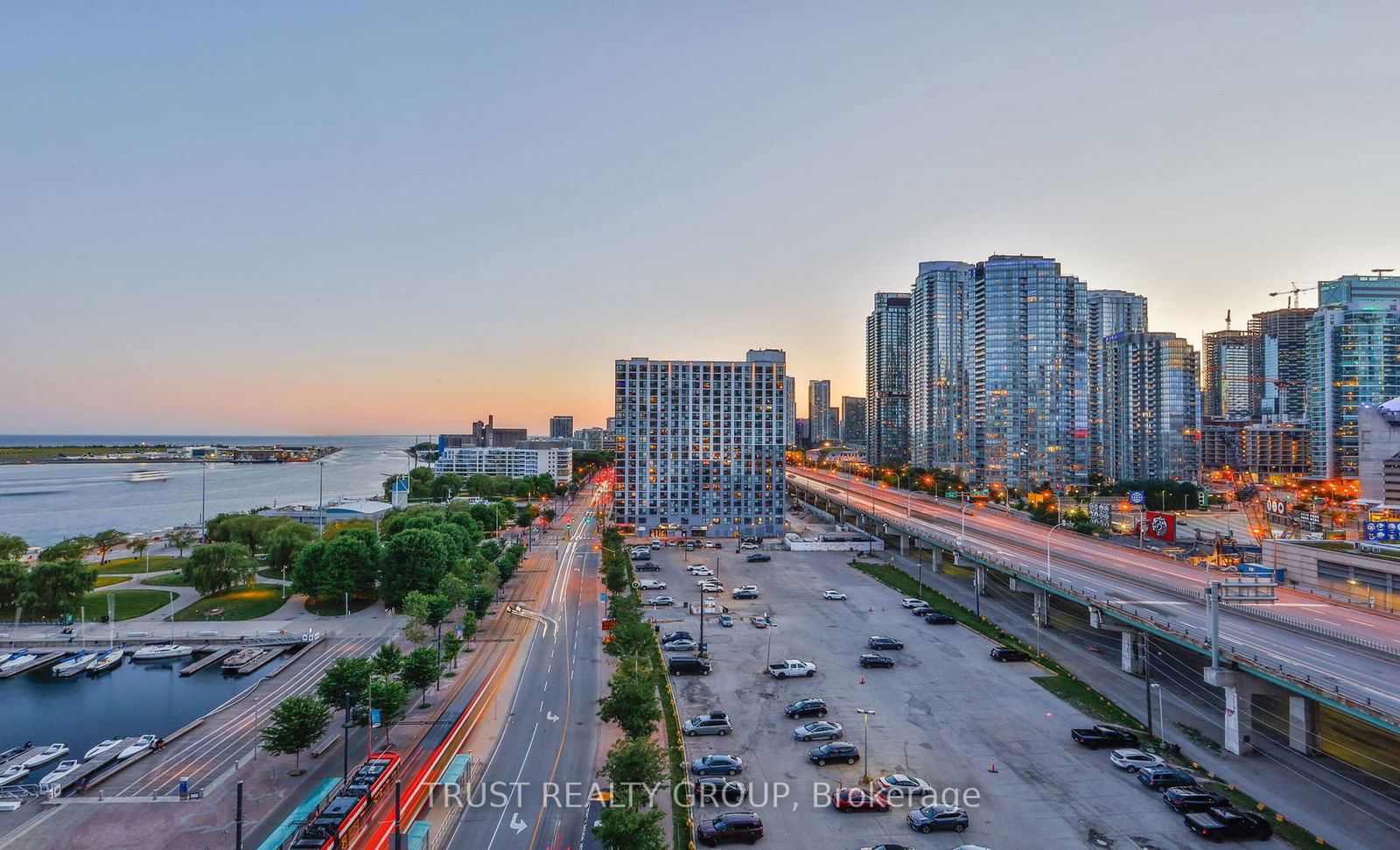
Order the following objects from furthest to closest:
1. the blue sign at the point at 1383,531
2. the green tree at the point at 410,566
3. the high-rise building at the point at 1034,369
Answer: the high-rise building at the point at 1034,369
the green tree at the point at 410,566
the blue sign at the point at 1383,531

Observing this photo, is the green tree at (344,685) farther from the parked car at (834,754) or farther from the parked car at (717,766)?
the parked car at (834,754)

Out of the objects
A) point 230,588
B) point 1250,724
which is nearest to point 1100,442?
point 1250,724

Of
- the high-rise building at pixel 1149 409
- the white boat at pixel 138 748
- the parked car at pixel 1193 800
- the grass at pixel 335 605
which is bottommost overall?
the grass at pixel 335 605

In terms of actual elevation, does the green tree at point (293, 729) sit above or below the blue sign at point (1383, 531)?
below

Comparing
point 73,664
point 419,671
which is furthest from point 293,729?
point 73,664

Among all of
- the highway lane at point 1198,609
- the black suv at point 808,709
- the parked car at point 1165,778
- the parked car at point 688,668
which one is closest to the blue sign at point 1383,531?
the highway lane at point 1198,609

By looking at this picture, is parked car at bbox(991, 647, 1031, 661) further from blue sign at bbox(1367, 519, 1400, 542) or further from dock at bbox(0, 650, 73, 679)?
dock at bbox(0, 650, 73, 679)
